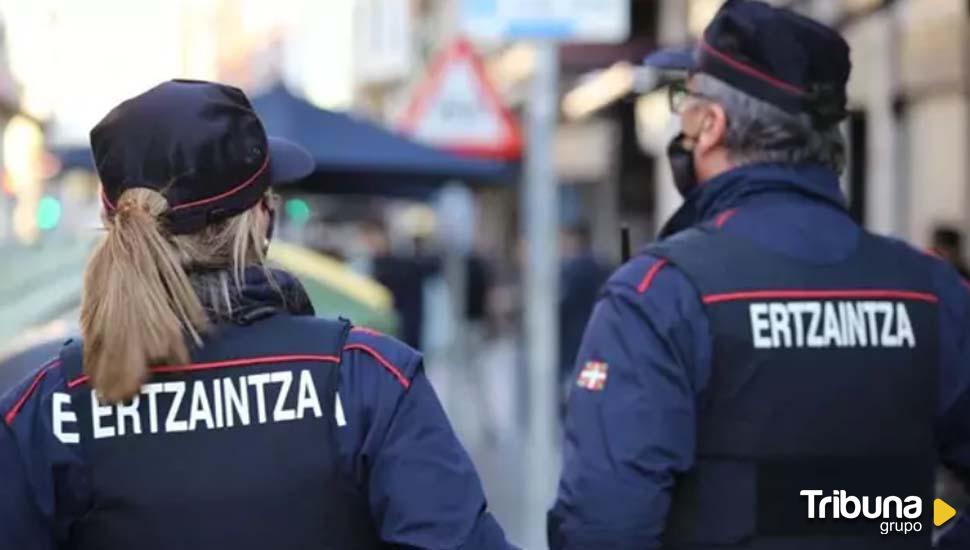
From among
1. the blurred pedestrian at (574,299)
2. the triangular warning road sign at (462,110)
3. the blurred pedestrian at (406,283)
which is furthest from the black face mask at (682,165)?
the blurred pedestrian at (406,283)

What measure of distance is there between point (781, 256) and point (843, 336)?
180 mm

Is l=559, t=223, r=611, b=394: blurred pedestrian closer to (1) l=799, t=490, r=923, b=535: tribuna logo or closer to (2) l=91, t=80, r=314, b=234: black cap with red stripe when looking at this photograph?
(1) l=799, t=490, r=923, b=535: tribuna logo

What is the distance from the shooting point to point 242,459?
2521 mm

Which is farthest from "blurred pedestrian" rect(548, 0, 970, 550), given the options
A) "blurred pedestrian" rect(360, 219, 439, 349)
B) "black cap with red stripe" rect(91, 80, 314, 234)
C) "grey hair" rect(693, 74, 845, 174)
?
"blurred pedestrian" rect(360, 219, 439, 349)

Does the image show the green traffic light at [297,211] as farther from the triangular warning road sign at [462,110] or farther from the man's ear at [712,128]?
the man's ear at [712,128]

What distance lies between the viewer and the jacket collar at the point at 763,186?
10.7 feet

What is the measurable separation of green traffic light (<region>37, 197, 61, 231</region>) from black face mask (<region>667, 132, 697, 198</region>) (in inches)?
1137

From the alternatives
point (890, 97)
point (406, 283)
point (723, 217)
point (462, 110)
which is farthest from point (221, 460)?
point (406, 283)

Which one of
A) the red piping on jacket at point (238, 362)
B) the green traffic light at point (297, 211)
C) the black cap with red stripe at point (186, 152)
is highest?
the black cap with red stripe at point (186, 152)

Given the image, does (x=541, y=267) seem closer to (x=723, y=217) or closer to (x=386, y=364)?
(x=723, y=217)

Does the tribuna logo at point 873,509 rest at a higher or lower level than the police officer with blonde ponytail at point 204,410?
lower

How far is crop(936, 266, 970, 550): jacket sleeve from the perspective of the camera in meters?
3.26

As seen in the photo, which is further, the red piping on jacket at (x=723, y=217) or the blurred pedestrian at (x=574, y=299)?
the blurred pedestrian at (x=574, y=299)

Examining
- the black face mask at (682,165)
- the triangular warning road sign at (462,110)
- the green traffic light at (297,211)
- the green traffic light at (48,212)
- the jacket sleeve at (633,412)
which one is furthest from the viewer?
the green traffic light at (48,212)
